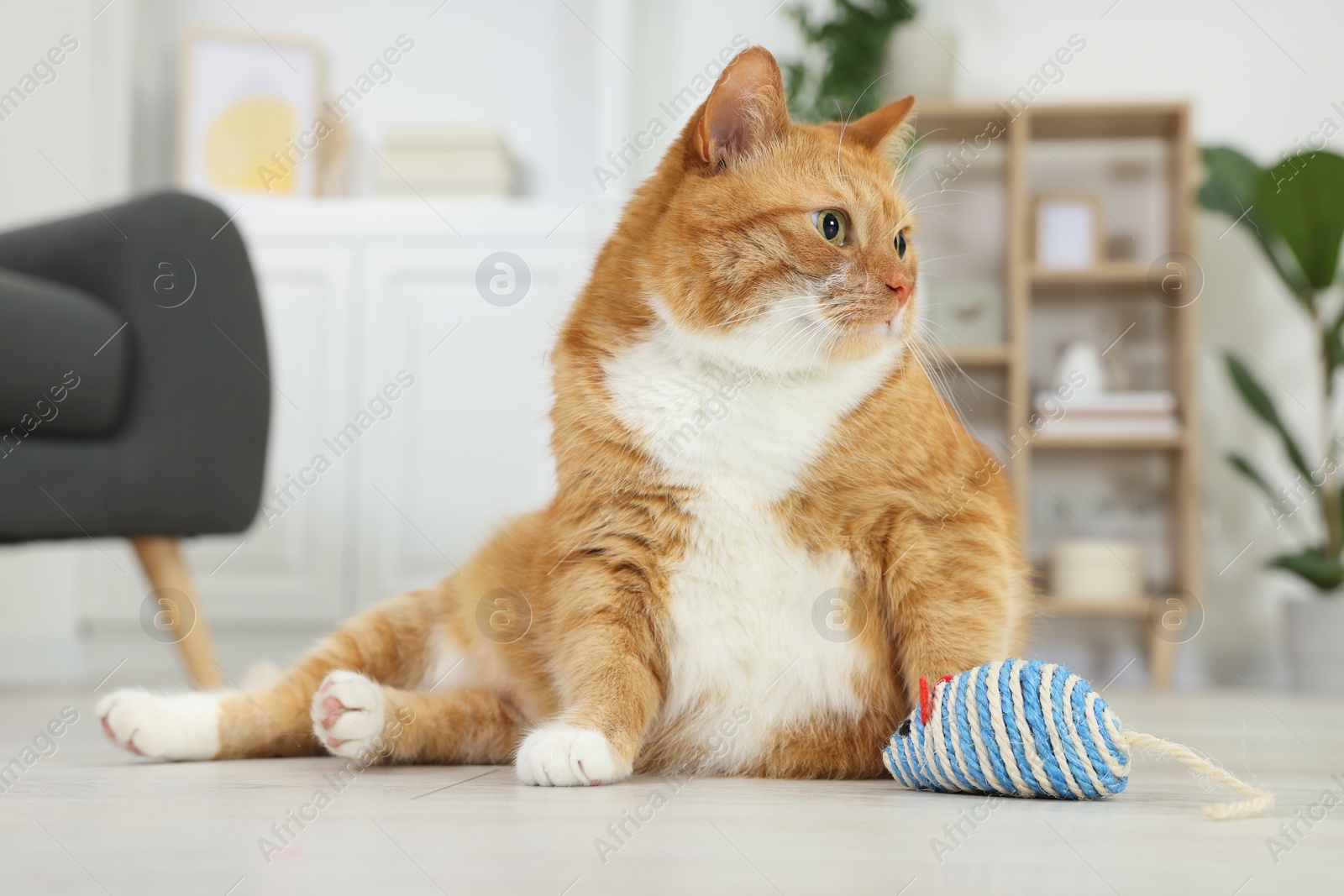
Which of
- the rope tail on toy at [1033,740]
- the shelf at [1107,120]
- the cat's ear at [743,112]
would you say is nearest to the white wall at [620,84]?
the shelf at [1107,120]

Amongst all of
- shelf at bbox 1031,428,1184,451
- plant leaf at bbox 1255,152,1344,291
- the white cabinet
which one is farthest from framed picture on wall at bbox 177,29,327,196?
plant leaf at bbox 1255,152,1344,291

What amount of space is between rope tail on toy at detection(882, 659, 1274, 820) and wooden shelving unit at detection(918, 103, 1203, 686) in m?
2.52

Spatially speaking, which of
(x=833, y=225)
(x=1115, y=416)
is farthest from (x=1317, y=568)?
(x=833, y=225)

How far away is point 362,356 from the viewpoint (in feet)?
12.4

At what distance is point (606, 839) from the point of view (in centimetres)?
80

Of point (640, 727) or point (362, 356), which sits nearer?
point (640, 727)

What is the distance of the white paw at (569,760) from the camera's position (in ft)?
3.34

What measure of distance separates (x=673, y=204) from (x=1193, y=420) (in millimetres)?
2846

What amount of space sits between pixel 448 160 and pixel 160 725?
2.93 metres

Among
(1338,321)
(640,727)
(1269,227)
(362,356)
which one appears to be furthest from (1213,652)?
(640,727)

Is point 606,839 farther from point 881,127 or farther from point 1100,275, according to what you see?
point 1100,275

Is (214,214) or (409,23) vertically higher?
(409,23)

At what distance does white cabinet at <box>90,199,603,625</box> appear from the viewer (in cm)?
367

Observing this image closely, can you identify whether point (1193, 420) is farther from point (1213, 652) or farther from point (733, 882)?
point (733, 882)
